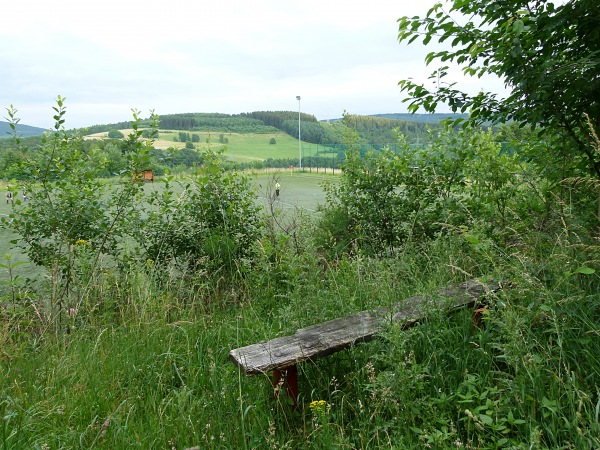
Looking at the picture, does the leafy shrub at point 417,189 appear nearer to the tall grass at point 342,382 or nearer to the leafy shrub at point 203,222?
the leafy shrub at point 203,222

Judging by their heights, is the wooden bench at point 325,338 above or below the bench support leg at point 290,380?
above

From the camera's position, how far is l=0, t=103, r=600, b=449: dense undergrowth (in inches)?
87.0

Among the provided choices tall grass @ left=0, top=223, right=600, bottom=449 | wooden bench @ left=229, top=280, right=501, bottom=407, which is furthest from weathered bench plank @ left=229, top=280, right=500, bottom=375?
tall grass @ left=0, top=223, right=600, bottom=449

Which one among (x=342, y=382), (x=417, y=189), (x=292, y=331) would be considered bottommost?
(x=342, y=382)

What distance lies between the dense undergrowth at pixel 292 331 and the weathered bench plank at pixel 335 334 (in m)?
0.11

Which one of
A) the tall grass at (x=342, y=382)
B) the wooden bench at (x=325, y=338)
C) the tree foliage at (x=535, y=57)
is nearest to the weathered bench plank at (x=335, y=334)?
the wooden bench at (x=325, y=338)

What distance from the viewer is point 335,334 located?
8.80ft

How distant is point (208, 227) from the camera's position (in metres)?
5.53

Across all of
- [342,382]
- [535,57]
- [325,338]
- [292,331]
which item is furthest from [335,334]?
[535,57]

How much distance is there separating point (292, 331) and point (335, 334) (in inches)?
21.5

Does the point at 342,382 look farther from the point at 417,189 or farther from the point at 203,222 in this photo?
the point at 417,189

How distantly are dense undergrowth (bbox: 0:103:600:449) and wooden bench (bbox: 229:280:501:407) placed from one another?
0.10 meters

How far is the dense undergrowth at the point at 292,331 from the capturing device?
221 cm

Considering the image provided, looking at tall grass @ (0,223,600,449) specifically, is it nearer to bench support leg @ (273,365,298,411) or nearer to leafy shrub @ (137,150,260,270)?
Answer: bench support leg @ (273,365,298,411)
